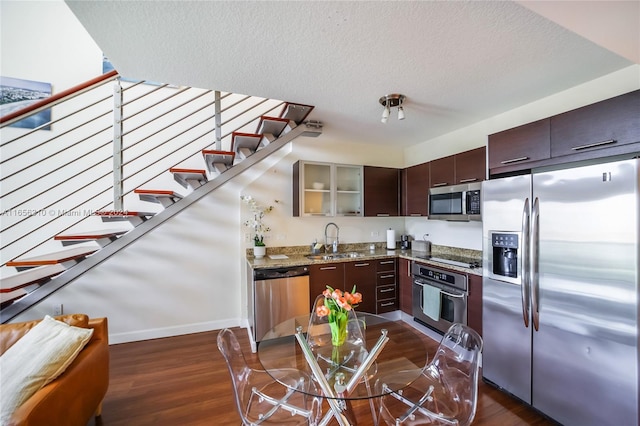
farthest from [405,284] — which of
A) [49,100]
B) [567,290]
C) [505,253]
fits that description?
[49,100]

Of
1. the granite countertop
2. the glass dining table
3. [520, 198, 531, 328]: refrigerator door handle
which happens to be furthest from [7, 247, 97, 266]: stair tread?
[520, 198, 531, 328]: refrigerator door handle

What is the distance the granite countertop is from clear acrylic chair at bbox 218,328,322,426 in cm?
120

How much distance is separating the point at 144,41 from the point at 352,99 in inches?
66.5

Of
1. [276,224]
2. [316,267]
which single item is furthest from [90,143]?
[316,267]

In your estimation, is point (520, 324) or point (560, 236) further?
point (520, 324)

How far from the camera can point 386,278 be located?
3400mm

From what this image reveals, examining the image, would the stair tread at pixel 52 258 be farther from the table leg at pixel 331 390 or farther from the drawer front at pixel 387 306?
the drawer front at pixel 387 306

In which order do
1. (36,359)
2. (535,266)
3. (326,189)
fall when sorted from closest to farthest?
(36,359)
(535,266)
(326,189)

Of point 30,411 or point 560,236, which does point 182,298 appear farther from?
point 560,236

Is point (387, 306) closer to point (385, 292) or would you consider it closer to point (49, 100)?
point (385, 292)

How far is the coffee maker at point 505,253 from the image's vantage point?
2.01m

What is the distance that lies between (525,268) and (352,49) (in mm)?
2038

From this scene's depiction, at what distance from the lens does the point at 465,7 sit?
4.43 ft

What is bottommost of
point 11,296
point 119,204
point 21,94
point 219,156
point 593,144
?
point 11,296
